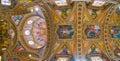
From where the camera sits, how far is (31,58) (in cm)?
1923

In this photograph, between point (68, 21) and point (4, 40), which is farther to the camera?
point (68, 21)

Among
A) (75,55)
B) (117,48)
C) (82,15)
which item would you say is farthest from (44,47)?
(117,48)

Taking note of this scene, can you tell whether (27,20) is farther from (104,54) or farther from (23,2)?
(104,54)

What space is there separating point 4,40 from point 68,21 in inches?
202

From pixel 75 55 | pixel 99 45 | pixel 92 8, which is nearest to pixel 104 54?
pixel 99 45

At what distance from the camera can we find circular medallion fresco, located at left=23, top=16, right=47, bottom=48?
815 inches

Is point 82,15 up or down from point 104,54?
up

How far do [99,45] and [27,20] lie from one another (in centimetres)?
582

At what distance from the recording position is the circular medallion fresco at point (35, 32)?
20.7 metres

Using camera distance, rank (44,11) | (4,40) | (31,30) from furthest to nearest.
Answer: (31,30) < (44,11) < (4,40)

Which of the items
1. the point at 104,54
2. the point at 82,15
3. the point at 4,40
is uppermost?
the point at 82,15

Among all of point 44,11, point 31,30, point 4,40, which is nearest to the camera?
point 4,40

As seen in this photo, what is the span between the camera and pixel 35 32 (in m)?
21.1

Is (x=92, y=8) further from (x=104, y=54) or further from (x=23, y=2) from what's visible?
(x=23, y=2)
